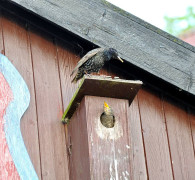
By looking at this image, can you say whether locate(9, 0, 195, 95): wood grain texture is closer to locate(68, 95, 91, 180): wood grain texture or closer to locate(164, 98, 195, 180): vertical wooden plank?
locate(164, 98, 195, 180): vertical wooden plank

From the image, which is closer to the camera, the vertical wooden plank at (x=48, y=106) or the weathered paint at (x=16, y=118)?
the weathered paint at (x=16, y=118)

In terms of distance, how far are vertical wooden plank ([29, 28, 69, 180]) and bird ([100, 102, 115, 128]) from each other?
364mm

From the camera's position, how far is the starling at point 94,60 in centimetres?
339

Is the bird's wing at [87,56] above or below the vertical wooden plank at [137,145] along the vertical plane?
above

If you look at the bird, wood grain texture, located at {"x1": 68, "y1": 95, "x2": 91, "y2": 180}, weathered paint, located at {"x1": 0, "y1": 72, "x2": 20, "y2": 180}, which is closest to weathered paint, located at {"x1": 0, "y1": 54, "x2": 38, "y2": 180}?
weathered paint, located at {"x1": 0, "y1": 72, "x2": 20, "y2": 180}

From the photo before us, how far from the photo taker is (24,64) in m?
3.48

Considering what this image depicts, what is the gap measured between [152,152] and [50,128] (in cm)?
75

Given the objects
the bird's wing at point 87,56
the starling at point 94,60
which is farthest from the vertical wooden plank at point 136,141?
the bird's wing at point 87,56

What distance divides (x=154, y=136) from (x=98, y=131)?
0.69 m

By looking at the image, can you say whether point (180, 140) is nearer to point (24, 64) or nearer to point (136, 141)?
point (136, 141)

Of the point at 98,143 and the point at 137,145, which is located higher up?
the point at 137,145

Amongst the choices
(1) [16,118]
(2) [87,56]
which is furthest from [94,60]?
(1) [16,118]

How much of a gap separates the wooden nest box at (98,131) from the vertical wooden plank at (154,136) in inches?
15.7

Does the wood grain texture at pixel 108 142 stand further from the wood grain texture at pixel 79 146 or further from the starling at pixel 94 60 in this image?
the starling at pixel 94 60
